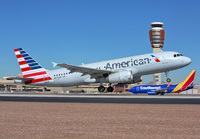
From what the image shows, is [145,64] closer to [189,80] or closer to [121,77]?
[121,77]

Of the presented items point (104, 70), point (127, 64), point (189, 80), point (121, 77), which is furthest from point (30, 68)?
point (189, 80)

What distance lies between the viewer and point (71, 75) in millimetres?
51719

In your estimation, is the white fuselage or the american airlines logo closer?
the white fuselage

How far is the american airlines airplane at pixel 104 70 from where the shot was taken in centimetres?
4562

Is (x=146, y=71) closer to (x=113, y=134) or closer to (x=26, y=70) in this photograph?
(x=26, y=70)

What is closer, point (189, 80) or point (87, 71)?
point (87, 71)

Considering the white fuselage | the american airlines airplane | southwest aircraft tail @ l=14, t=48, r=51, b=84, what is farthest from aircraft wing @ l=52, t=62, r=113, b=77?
southwest aircraft tail @ l=14, t=48, r=51, b=84

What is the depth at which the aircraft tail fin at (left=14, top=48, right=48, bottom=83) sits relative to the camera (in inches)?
2118

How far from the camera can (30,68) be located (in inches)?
2152

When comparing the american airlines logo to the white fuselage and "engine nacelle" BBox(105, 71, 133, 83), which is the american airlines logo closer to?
the white fuselage

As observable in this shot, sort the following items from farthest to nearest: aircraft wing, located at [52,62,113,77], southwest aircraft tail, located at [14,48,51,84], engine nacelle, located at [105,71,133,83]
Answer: southwest aircraft tail, located at [14,48,51,84]
aircraft wing, located at [52,62,113,77]
engine nacelle, located at [105,71,133,83]

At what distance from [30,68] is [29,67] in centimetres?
30

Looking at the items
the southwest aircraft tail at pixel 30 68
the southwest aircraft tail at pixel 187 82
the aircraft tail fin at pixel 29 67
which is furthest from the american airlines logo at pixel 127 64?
the southwest aircraft tail at pixel 187 82

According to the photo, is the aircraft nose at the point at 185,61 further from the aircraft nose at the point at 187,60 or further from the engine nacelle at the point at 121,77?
the engine nacelle at the point at 121,77
